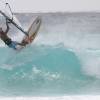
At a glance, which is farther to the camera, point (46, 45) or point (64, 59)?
point (46, 45)

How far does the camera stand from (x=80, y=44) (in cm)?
358

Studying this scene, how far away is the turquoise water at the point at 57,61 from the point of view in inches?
98.4

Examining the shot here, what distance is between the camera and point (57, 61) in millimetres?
3133

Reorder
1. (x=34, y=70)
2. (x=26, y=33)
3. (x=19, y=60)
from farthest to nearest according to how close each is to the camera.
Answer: (x=19, y=60) → (x=34, y=70) → (x=26, y=33)

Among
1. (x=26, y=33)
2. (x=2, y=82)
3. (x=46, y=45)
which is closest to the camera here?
(x=26, y=33)

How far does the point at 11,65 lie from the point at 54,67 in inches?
14.3

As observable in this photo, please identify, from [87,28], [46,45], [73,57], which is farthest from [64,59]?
[87,28]

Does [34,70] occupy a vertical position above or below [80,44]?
below

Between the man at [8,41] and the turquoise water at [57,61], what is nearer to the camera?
the man at [8,41]

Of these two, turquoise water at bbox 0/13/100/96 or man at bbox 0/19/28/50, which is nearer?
man at bbox 0/19/28/50

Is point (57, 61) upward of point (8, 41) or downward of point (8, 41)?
upward

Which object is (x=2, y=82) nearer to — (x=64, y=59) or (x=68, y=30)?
(x=64, y=59)

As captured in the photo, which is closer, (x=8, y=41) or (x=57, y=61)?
(x=8, y=41)

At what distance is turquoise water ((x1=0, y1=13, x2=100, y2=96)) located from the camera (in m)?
2.50
